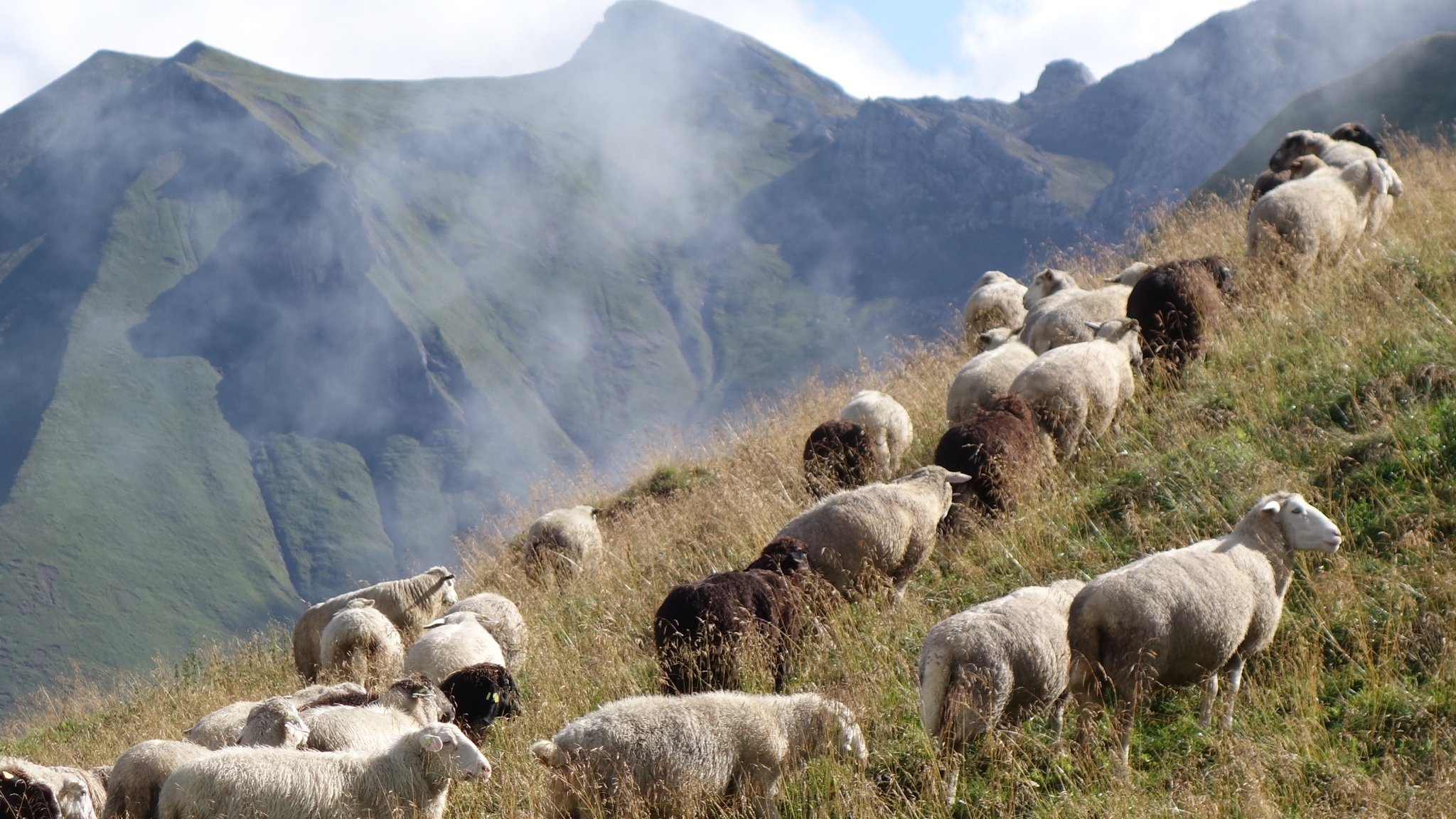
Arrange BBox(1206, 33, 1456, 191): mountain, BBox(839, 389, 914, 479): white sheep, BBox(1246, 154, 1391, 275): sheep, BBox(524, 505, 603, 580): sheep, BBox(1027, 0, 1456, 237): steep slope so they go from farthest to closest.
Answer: BBox(1027, 0, 1456, 237): steep slope, BBox(1206, 33, 1456, 191): mountain, BBox(524, 505, 603, 580): sheep, BBox(1246, 154, 1391, 275): sheep, BBox(839, 389, 914, 479): white sheep

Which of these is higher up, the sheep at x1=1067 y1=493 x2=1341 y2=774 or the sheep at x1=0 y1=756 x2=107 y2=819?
the sheep at x1=0 y1=756 x2=107 y2=819

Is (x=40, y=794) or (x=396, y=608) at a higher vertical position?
(x=40, y=794)

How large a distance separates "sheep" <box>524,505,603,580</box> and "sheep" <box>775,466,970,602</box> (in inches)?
185

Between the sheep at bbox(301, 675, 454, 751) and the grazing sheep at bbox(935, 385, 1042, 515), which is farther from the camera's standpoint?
the grazing sheep at bbox(935, 385, 1042, 515)

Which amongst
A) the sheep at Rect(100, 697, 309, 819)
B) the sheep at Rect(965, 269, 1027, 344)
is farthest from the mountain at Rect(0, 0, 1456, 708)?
the sheep at Rect(100, 697, 309, 819)

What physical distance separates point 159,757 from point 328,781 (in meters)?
1.55

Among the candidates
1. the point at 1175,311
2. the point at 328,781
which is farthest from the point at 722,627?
the point at 1175,311

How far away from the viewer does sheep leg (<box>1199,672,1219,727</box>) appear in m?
5.87

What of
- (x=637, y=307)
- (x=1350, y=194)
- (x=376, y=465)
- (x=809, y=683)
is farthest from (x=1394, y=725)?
(x=637, y=307)

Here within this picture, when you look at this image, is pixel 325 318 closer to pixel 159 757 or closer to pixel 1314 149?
pixel 1314 149

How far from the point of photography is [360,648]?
9.49m

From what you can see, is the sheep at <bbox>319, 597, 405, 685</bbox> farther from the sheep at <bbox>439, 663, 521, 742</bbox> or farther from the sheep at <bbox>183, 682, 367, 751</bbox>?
the sheep at <bbox>439, 663, 521, 742</bbox>

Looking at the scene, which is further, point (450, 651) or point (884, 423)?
point (884, 423)

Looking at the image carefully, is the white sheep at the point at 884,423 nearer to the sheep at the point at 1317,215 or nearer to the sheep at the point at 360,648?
the sheep at the point at 1317,215
